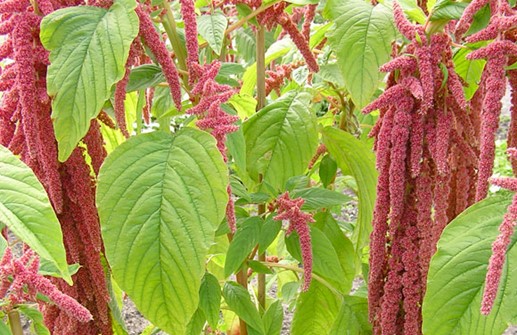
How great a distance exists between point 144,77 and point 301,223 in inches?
13.2

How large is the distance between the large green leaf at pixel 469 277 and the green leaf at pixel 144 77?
48cm

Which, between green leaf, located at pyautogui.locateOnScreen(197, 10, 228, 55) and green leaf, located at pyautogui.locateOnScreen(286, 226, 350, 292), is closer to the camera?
green leaf, located at pyautogui.locateOnScreen(197, 10, 228, 55)

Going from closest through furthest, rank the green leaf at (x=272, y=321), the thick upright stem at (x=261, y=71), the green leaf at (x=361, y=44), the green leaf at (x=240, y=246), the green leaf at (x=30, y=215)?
the green leaf at (x=30, y=215) < the green leaf at (x=361, y=44) < the green leaf at (x=240, y=246) < the thick upright stem at (x=261, y=71) < the green leaf at (x=272, y=321)

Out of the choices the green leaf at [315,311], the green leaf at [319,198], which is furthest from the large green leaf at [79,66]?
the green leaf at [315,311]

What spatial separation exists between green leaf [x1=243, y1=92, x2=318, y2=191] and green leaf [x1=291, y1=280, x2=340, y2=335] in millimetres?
336

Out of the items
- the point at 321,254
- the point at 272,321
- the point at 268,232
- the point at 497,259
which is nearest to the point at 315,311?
the point at 272,321

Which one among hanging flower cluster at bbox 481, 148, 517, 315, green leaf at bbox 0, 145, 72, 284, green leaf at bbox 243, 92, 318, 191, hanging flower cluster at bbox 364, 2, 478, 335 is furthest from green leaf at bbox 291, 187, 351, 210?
green leaf at bbox 0, 145, 72, 284

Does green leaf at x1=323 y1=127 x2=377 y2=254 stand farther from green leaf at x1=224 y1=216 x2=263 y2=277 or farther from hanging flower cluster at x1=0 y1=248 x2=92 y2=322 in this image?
hanging flower cluster at x1=0 y1=248 x2=92 y2=322

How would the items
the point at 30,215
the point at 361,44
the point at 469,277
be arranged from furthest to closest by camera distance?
1. the point at 361,44
2. the point at 469,277
3. the point at 30,215

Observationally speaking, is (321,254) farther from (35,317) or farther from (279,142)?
(35,317)

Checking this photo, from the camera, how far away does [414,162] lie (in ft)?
2.94

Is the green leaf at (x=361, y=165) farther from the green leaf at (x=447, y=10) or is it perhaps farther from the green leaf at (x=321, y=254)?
the green leaf at (x=447, y=10)

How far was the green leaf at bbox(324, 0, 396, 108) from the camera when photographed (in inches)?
37.7

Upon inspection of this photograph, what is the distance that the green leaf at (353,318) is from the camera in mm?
1228
